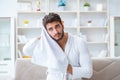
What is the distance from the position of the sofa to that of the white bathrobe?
0.39 m

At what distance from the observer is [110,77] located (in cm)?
220

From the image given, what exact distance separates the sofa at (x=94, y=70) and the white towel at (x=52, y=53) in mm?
419

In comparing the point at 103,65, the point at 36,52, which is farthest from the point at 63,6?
the point at 36,52

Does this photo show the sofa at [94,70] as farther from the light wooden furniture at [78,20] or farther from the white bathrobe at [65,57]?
the light wooden furniture at [78,20]

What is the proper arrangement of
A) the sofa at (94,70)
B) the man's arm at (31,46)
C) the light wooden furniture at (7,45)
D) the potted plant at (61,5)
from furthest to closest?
the potted plant at (61,5)
the light wooden furniture at (7,45)
the sofa at (94,70)
the man's arm at (31,46)

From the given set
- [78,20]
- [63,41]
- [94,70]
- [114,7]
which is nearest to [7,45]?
[78,20]

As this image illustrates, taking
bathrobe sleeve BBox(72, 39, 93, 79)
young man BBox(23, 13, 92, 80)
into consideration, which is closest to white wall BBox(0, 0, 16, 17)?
young man BBox(23, 13, 92, 80)

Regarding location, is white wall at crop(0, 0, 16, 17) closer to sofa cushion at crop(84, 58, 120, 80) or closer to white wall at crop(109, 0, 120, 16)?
white wall at crop(109, 0, 120, 16)

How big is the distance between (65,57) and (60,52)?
6cm

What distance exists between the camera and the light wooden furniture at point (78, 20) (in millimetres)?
4770

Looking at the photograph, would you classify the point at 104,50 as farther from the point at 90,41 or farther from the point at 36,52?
the point at 36,52

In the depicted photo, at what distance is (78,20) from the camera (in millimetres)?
4738

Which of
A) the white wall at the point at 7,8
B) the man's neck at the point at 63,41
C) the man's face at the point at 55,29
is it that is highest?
the white wall at the point at 7,8

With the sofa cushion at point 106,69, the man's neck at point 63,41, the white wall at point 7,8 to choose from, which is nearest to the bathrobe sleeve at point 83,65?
the man's neck at point 63,41
